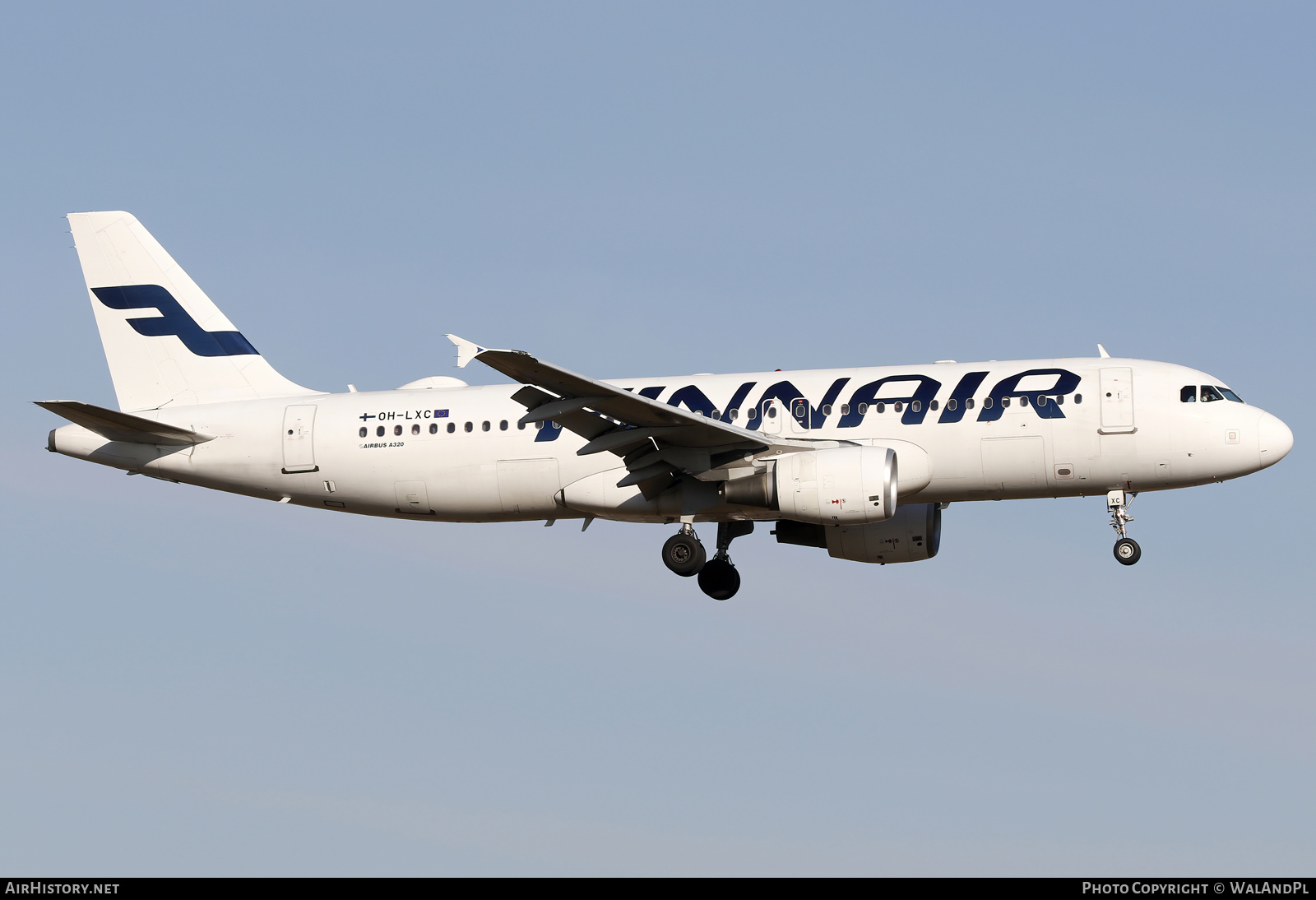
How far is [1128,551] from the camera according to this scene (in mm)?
32625

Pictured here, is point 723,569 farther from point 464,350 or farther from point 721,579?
point 464,350

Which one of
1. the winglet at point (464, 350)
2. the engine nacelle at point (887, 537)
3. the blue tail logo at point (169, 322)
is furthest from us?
the blue tail logo at point (169, 322)

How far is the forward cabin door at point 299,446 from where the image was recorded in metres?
35.5

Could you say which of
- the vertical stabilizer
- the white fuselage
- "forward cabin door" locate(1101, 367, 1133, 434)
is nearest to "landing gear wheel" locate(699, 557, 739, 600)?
the white fuselage

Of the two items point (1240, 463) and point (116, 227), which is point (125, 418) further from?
point (1240, 463)

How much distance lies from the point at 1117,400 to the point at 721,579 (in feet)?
34.0

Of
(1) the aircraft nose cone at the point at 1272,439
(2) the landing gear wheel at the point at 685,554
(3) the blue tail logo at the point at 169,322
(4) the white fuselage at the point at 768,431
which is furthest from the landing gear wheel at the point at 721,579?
(3) the blue tail logo at the point at 169,322

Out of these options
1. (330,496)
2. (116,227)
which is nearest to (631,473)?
(330,496)

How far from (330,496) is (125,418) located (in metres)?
5.02

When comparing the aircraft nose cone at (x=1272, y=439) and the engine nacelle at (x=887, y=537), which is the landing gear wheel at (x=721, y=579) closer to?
the engine nacelle at (x=887, y=537)

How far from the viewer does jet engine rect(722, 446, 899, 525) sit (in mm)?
30984

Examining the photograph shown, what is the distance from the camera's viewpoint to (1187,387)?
32281mm

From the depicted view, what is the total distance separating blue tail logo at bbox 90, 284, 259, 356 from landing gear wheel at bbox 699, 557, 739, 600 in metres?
12.9

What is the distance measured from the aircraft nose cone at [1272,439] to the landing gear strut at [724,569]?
465 inches
